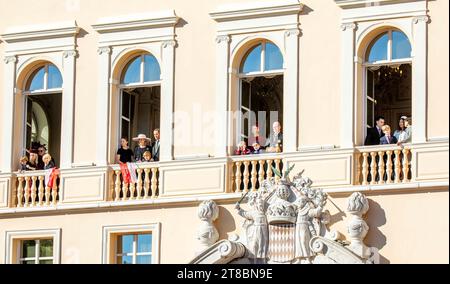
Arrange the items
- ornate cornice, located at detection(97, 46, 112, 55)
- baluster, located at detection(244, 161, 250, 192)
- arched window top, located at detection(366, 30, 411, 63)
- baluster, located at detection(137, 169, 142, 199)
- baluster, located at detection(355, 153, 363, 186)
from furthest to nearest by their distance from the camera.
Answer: ornate cornice, located at detection(97, 46, 112, 55) → baluster, located at detection(137, 169, 142, 199) → baluster, located at detection(244, 161, 250, 192) → arched window top, located at detection(366, 30, 411, 63) → baluster, located at detection(355, 153, 363, 186)

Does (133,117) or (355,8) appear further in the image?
(133,117)

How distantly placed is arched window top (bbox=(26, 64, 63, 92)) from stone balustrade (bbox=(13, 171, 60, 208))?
173cm

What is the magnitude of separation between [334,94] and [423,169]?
239cm

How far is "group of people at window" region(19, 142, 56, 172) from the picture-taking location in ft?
147

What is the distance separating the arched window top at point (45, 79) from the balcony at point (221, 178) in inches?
68.6

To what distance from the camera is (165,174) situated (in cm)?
4316

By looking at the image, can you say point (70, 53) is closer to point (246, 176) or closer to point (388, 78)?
point (246, 176)

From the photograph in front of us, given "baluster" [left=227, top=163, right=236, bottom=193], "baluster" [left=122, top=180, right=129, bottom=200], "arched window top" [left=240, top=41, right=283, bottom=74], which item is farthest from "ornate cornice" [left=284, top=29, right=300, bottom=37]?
"baluster" [left=122, top=180, right=129, bottom=200]

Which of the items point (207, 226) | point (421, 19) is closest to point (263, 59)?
point (207, 226)

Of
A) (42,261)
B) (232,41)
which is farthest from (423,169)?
(42,261)

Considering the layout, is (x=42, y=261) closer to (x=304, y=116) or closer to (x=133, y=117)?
(x=133, y=117)

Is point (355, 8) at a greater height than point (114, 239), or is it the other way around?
point (355, 8)

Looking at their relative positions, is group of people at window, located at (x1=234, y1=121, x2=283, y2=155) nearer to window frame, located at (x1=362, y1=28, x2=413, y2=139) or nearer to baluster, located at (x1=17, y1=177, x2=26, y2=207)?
window frame, located at (x1=362, y1=28, x2=413, y2=139)

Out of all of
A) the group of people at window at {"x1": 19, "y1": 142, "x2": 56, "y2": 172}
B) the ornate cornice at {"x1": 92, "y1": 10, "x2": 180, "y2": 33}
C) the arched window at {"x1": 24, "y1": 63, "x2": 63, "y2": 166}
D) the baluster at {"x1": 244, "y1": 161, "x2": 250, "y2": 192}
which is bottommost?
the baluster at {"x1": 244, "y1": 161, "x2": 250, "y2": 192}
